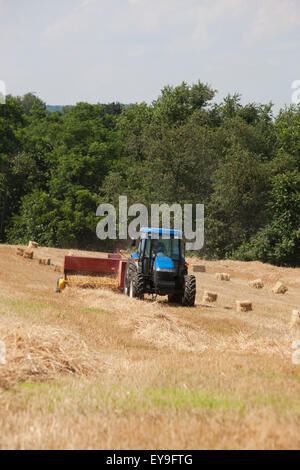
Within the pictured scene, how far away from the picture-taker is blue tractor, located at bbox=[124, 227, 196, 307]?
18.4m

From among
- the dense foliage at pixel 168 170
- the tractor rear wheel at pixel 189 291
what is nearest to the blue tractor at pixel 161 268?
the tractor rear wheel at pixel 189 291

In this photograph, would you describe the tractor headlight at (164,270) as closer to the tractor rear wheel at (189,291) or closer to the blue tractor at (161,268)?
the blue tractor at (161,268)

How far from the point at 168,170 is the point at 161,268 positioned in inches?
1095

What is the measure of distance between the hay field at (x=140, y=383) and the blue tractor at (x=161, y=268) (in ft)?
10.2

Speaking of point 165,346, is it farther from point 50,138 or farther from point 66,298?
point 50,138

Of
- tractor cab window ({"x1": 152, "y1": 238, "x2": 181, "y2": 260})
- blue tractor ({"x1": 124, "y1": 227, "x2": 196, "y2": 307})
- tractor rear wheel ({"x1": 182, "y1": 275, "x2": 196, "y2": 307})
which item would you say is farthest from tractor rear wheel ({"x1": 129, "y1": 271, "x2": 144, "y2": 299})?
tractor rear wheel ({"x1": 182, "y1": 275, "x2": 196, "y2": 307})

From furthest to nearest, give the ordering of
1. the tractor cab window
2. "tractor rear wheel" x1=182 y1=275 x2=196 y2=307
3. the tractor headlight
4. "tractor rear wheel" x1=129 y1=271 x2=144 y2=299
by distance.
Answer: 1. the tractor cab window
2. "tractor rear wheel" x1=182 y1=275 x2=196 y2=307
3. the tractor headlight
4. "tractor rear wheel" x1=129 y1=271 x2=144 y2=299

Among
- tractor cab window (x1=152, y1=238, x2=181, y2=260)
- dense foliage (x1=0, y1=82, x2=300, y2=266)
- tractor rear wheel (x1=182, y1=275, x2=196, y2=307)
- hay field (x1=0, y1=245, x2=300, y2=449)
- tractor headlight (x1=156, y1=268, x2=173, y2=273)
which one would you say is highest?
dense foliage (x1=0, y1=82, x2=300, y2=266)

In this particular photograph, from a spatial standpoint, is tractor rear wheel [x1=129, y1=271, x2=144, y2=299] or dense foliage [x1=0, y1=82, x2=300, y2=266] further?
dense foliage [x1=0, y1=82, x2=300, y2=266]

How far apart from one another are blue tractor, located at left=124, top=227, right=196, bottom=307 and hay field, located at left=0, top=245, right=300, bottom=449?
3.11 metres

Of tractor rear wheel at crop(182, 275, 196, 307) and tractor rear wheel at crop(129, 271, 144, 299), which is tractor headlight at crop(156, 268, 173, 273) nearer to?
tractor rear wheel at crop(129, 271, 144, 299)

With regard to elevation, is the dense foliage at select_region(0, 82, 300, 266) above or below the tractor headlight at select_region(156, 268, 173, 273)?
above

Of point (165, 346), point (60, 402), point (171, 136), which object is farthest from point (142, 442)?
point (171, 136)

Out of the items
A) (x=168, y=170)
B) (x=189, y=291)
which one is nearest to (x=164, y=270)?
(x=189, y=291)
